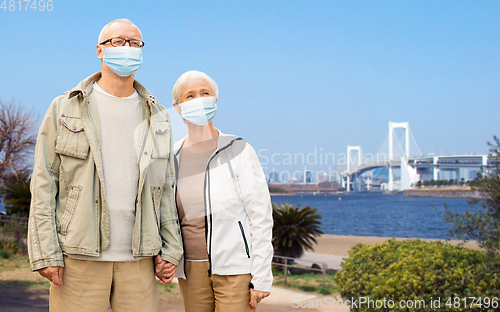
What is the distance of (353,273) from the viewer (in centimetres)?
500

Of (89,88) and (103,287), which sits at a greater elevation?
(89,88)

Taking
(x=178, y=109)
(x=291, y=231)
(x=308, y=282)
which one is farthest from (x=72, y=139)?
(x=291, y=231)

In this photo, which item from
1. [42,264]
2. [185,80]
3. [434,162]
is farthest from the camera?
[434,162]

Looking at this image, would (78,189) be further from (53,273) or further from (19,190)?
(19,190)

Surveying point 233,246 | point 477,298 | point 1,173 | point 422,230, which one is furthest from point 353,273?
point 422,230

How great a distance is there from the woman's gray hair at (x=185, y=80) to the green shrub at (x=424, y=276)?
3.04 metres

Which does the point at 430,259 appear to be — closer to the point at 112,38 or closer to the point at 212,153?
the point at 212,153

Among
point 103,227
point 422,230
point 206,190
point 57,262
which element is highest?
point 206,190

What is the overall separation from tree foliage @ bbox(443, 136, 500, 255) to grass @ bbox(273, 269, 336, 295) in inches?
143

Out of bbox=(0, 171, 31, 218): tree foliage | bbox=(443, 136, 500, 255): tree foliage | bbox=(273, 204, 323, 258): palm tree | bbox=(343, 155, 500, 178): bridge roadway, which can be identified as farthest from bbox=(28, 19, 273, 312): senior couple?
bbox=(343, 155, 500, 178): bridge roadway

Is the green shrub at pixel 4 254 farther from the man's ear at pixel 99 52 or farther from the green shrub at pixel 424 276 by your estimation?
the man's ear at pixel 99 52

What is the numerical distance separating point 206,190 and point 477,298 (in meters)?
3.16

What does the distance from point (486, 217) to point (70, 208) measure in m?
4.06

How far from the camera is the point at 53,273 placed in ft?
5.80
